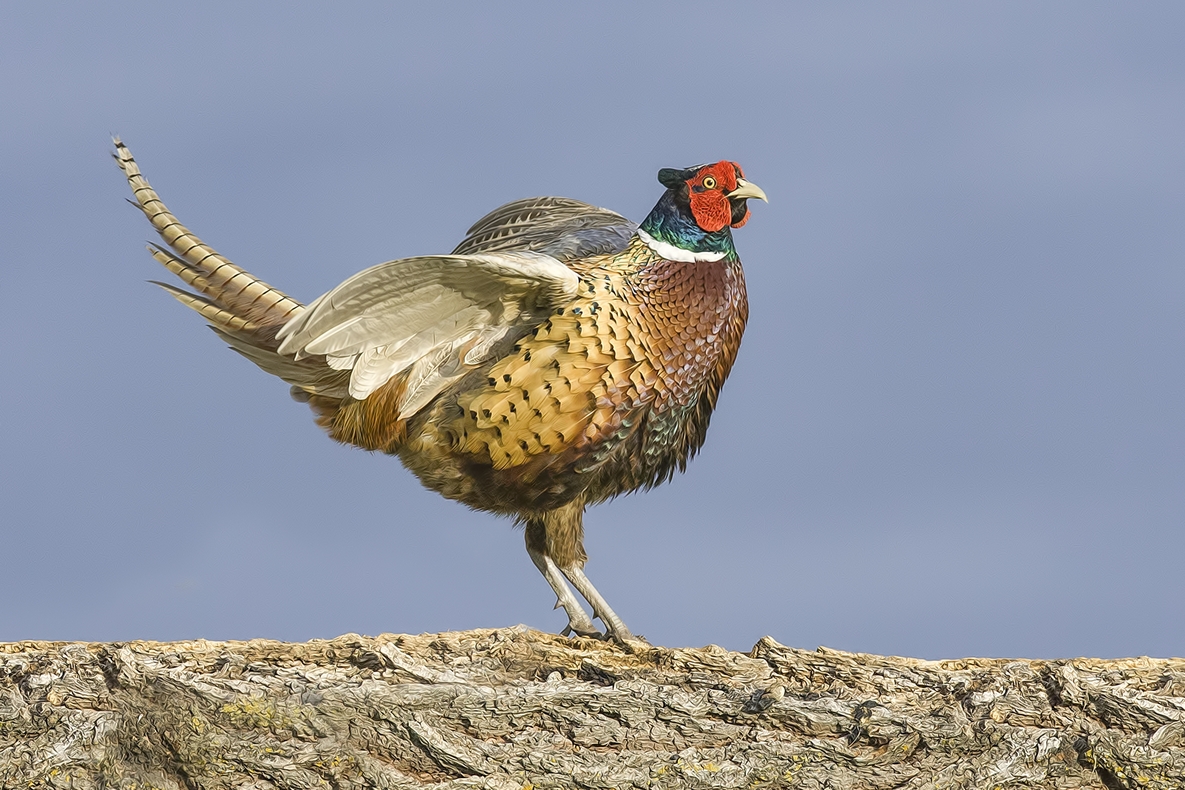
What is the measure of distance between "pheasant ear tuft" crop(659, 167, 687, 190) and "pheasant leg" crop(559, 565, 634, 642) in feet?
6.14

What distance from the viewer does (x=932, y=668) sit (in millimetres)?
5566

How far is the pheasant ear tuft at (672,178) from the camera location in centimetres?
664

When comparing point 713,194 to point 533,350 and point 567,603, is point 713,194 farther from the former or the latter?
point 567,603

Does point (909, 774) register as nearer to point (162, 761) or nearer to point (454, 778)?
point (454, 778)

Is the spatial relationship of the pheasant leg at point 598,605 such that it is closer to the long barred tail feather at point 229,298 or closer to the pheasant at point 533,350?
the pheasant at point 533,350

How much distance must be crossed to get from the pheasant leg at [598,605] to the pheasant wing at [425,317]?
3.71 ft

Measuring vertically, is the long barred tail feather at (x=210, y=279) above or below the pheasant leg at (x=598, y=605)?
above

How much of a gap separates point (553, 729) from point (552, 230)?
2913mm

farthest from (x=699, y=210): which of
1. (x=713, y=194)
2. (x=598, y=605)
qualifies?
(x=598, y=605)

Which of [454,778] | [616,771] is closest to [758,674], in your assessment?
[616,771]

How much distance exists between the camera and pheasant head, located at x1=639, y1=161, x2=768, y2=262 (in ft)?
21.6

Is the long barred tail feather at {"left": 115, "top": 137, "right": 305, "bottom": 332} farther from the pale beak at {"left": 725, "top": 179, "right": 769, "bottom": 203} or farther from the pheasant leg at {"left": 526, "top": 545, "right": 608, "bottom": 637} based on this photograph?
the pale beak at {"left": 725, "top": 179, "right": 769, "bottom": 203}

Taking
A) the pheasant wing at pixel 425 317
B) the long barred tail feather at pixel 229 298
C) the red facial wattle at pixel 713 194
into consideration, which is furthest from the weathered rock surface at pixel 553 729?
the red facial wattle at pixel 713 194

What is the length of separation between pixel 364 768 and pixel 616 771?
912mm
